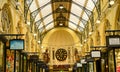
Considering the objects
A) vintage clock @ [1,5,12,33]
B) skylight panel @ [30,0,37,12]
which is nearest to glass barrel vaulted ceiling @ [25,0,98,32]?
skylight panel @ [30,0,37,12]

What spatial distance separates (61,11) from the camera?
43.6 meters

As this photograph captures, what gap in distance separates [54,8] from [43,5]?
417cm

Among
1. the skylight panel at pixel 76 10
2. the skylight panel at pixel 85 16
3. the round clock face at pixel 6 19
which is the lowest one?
the round clock face at pixel 6 19

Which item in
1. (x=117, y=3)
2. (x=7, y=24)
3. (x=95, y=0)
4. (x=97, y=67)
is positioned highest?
(x=95, y=0)

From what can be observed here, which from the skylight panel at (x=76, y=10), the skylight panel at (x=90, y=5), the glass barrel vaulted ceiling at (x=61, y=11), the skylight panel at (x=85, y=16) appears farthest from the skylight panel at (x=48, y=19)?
the skylight panel at (x=90, y=5)

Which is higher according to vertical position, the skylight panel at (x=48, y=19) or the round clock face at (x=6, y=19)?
the skylight panel at (x=48, y=19)

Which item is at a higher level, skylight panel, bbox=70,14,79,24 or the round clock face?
skylight panel, bbox=70,14,79,24

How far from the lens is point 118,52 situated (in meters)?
21.2

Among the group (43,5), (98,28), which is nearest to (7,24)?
(98,28)

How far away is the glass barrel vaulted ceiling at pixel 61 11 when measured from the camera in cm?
3638

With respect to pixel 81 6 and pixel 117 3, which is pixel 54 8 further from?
pixel 117 3

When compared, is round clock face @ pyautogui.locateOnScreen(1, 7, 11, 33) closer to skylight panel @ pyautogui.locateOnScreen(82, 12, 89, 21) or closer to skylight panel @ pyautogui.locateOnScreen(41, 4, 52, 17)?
skylight panel @ pyautogui.locateOnScreen(41, 4, 52, 17)

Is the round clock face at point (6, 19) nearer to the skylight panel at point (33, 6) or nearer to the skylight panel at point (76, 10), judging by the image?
the skylight panel at point (33, 6)

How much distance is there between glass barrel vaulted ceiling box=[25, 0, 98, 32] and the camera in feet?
119
